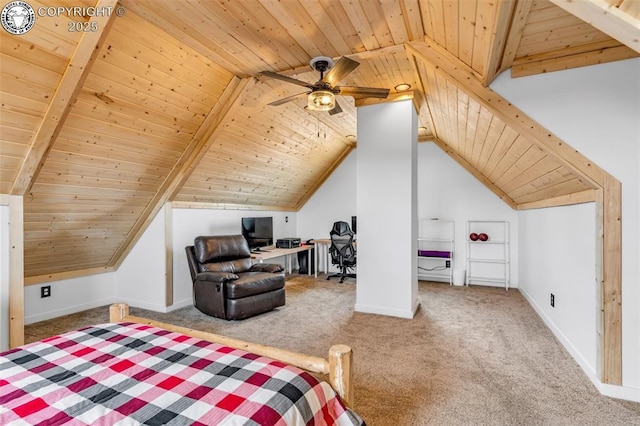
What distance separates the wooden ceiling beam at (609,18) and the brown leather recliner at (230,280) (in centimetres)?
354

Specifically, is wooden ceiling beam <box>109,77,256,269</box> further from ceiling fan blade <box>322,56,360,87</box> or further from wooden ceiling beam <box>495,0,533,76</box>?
wooden ceiling beam <box>495,0,533,76</box>

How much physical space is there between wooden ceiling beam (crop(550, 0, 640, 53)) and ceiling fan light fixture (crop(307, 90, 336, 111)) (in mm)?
1705

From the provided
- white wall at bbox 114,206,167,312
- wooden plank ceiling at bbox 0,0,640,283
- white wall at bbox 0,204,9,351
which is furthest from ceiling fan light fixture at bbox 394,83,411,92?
white wall at bbox 0,204,9,351

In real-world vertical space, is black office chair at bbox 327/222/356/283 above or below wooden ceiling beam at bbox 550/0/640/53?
below

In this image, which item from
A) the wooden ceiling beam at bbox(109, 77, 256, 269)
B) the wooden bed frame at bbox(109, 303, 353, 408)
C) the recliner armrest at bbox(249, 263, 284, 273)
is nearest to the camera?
the wooden bed frame at bbox(109, 303, 353, 408)

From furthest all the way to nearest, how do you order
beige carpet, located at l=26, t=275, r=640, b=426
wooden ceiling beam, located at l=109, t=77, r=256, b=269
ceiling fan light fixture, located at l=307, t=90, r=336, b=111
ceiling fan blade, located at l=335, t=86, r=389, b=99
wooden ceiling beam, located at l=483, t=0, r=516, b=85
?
wooden ceiling beam, located at l=109, t=77, r=256, b=269 → ceiling fan blade, located at l=335, t=86, r=389, b=99 → ceiling fan light fixture, located at l=307, t=90, r=336, b=111 → beige carpet, located at l=26, t=275, r=640, b=426 → wooden ceiling beam, located at l=483, t=0, r=516, b=85

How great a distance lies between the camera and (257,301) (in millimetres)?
3924

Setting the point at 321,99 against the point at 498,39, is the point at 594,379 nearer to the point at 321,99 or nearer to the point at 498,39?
the point at 498,39

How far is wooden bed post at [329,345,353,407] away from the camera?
1392 millimetres

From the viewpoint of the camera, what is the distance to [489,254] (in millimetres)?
5773

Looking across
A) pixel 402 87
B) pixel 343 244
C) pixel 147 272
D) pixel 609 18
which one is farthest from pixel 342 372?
pixel 343 244

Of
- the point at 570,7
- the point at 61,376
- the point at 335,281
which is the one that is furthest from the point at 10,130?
the point at 335,281

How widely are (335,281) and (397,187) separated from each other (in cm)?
266

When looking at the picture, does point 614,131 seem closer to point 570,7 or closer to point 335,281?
point 570,7
